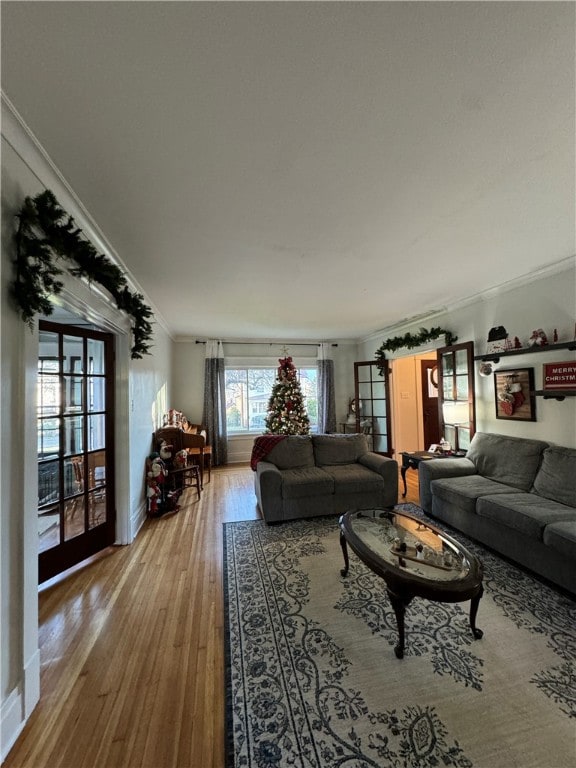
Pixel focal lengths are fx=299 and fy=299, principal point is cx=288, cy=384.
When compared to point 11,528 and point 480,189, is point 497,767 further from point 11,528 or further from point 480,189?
point 480,189

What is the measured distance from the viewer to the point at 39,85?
1.16m

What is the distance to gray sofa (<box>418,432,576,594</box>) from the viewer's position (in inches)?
84.3

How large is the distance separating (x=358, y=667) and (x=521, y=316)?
11.9 feet

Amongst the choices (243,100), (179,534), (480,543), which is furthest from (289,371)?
(243,100)

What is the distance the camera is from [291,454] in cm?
389

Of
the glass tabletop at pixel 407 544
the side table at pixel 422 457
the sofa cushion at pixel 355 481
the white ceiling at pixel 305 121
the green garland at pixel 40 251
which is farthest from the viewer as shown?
the side table at pixel 422 457

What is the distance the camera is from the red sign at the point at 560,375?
2785 mm

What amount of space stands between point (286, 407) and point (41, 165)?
467 centimetres

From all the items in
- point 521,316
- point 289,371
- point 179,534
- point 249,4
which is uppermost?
point 249,4

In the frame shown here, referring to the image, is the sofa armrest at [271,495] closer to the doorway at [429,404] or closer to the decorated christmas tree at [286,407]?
the decorated christmas tree at [286,407]

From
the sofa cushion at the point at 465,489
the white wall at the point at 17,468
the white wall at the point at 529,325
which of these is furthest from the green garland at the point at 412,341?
the white wall at the point at 17,468

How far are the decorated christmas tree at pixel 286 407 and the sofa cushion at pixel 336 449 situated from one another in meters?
1.60

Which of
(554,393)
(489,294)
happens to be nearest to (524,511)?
(554,393)

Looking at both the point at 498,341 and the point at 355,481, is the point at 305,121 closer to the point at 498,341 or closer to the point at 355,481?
the point at 355,481
